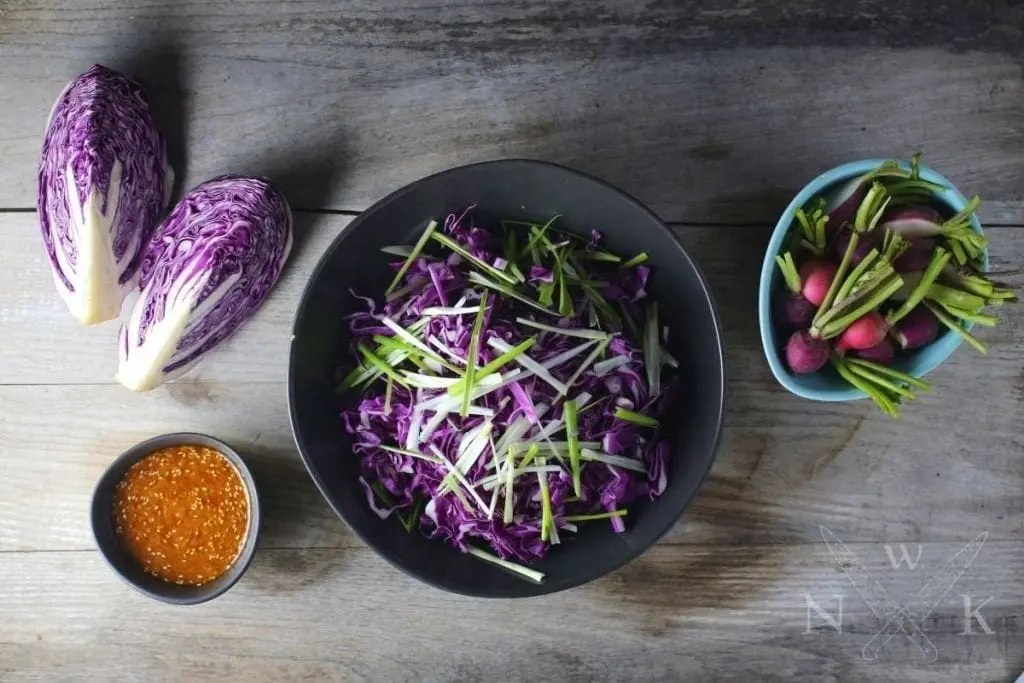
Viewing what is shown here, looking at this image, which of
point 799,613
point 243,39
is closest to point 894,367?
point 799,613

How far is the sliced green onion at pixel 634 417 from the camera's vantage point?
133 centimetres

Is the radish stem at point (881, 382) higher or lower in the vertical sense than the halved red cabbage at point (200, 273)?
lower

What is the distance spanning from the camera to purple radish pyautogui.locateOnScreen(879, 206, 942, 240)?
136cm

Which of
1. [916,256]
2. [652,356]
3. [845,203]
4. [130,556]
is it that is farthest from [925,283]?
[130,556]

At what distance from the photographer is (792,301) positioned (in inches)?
54.7

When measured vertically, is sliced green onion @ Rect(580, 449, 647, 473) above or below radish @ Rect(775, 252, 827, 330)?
below

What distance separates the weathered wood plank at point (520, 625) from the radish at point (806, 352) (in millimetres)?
413

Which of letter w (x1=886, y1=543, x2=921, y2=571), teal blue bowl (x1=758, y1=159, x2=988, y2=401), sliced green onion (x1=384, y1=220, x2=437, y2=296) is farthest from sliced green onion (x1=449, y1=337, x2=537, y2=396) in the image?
letter w (x1=886, y1=543, x2=921, y2=571)

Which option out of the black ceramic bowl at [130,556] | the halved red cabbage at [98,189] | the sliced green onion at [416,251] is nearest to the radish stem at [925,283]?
the sliced green onion at [416,251]

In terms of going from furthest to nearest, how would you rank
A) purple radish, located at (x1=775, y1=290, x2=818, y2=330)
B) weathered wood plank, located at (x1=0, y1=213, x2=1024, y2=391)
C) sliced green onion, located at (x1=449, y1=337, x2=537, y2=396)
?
weathered wood plank, located at (x1=0, y1=213, x2=1024, y2=391)
purple radish, located at (x1=775, y1=290, x2=818, y2=330)
sliced green onion, located at (x1=449, y1=337, x2=537, y2=396)

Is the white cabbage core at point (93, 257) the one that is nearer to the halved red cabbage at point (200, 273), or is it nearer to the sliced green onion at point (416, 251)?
the halved red cabbage at point (200, 273)

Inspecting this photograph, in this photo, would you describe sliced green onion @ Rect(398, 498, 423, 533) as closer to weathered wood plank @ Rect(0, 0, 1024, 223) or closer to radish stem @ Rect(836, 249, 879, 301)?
weathered wood plank @ Rect(0, 0, 1024, 223)

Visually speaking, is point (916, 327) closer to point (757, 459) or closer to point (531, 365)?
point (757, 459)

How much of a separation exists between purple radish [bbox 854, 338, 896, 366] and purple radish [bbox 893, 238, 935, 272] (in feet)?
0.40
